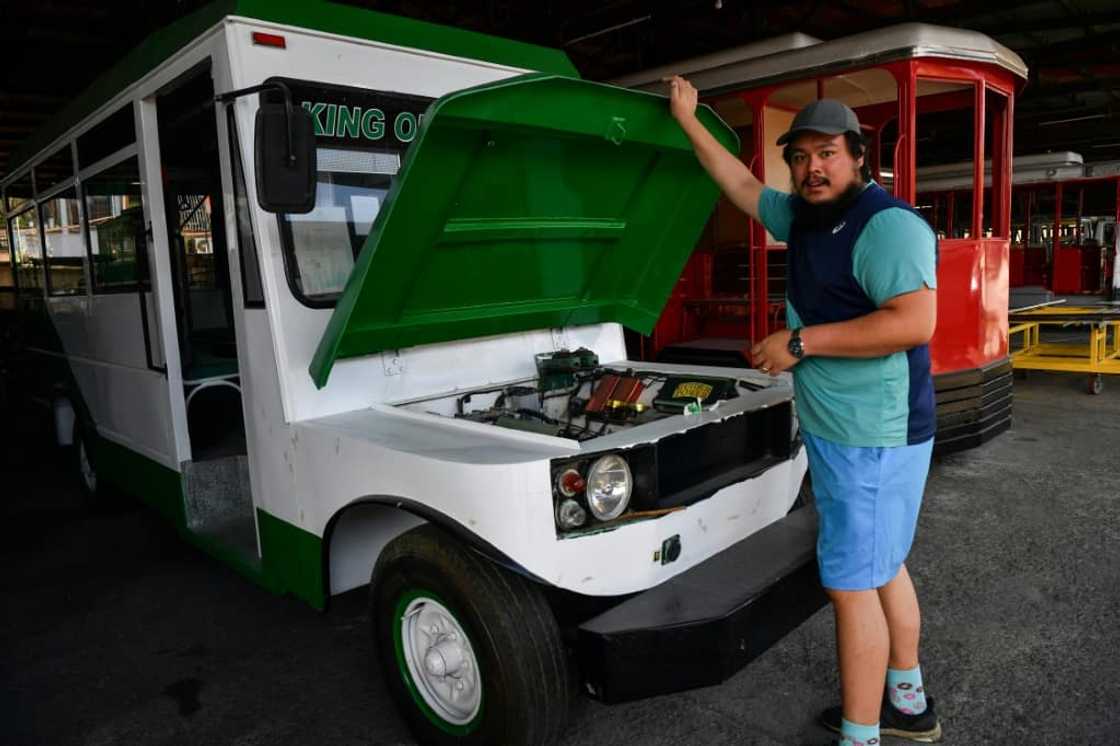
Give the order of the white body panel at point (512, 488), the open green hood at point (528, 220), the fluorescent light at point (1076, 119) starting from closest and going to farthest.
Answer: the white body panel at point (512, 488)
the open green hood at point (528, 220)
the fluorescent light at point (1076, 119)

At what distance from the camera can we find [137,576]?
4164 millimetres

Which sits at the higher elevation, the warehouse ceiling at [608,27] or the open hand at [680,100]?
the warehouse ceiling at [608,27]

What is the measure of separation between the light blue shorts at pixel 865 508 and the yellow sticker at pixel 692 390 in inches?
33.6

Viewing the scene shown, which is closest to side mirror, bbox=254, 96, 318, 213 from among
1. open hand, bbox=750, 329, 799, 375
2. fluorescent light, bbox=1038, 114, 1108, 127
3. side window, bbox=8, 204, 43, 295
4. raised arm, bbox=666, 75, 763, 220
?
raised arm, bbox=666, 75, 763, 220

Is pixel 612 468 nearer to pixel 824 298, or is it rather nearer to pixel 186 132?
pixel 824 298

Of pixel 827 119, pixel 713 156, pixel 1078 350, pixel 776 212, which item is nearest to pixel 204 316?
pixel 713 156

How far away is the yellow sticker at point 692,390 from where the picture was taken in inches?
123

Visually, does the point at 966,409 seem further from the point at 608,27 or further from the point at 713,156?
the point at 608,27

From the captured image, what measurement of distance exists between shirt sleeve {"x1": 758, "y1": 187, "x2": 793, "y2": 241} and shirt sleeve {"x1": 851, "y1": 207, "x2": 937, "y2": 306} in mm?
384

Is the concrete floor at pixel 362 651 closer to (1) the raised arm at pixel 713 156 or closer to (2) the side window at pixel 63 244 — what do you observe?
(2) the side window at pixel 63 244

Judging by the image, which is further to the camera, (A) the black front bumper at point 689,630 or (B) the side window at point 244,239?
(B) the side window at point 244,239

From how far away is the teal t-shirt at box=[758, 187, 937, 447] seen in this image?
2.05 meters

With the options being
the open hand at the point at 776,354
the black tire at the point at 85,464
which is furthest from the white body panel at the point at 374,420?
the black tire at the point at 85,464

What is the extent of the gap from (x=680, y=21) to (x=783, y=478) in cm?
912
